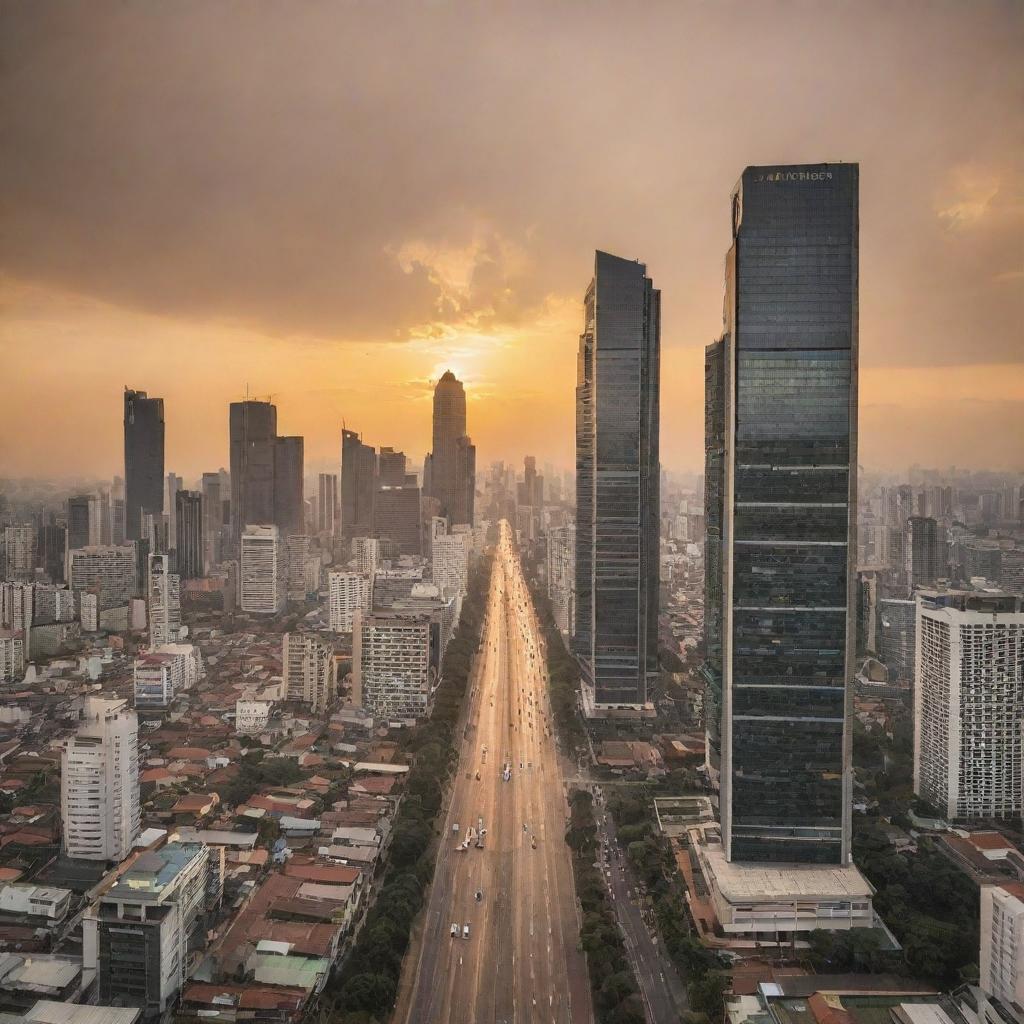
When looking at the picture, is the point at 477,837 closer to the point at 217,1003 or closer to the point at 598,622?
the point at 217,1003

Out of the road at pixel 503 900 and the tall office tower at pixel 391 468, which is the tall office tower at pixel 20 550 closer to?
the road at pixel 503 900

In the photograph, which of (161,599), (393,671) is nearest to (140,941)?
(393,671)

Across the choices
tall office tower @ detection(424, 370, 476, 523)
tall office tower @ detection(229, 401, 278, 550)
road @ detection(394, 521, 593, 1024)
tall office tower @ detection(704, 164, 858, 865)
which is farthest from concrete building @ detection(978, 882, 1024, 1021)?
tall office tower @ detection(424, 370, 476, 523)

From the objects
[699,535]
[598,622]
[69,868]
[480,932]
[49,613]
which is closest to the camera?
[480,932]

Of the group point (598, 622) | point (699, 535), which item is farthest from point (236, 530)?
point (598, 622)

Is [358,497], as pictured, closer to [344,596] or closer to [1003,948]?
[344,596]

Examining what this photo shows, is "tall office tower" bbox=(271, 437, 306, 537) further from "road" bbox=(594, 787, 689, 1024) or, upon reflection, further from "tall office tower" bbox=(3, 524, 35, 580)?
"road" bbox=(594, 787, 689, 1024)
